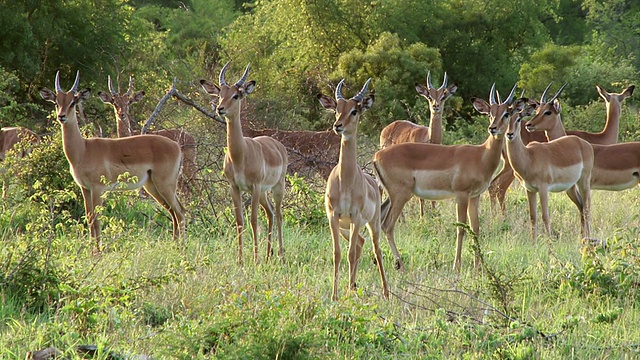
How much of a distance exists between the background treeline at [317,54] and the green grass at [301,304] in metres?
6.57

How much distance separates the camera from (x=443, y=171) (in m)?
8.23

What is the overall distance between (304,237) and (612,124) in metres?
5.18

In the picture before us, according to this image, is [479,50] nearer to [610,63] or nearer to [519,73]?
[519,73]

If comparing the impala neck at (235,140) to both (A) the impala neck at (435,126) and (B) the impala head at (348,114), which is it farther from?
(A) the impala neck at (435,126)

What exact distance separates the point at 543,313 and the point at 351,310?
1.45 m

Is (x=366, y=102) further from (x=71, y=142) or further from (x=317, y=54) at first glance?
(x=317, y=54)

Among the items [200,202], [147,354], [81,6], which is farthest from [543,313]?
[81,6]

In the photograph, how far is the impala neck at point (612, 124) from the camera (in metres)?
11.8

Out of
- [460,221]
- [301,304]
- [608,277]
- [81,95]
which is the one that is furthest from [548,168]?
[301,304]

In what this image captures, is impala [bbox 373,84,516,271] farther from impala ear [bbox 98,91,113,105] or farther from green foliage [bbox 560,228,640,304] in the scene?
impala ear [bbox 98,91,113,105]

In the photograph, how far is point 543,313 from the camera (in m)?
6.01

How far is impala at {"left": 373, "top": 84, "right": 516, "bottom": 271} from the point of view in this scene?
8.09 m

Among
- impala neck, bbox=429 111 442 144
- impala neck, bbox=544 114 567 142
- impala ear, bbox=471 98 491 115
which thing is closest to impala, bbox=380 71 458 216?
impala neck, bbox=429 111 442 144

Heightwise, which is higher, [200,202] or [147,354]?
[200,202]
